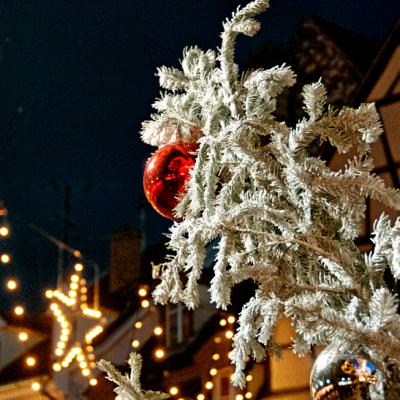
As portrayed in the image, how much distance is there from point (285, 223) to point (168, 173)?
828 mm

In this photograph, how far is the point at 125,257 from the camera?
16797 mm

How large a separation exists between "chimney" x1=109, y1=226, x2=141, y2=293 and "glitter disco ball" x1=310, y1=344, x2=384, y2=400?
46.6 feet

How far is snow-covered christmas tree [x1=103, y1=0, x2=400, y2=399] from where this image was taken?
243 cm

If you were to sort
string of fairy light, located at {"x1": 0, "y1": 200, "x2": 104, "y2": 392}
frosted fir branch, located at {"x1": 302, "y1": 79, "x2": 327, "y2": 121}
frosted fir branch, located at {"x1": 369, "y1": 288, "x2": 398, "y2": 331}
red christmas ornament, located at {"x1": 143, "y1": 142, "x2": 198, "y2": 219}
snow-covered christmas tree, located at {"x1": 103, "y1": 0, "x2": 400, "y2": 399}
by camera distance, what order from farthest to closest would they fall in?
string of fairy light, located at {"x1": 0, "y1": 200, "x2": 104, "y2": 392} → red christmas ornament, located at {"x1": 143, "y1": 142, "x2": 198, "y2": 219} → frosted fir branch, located at {"x1": 302, "y1": 79, "x2": 327, "y2": 121} → snow-covered christmas tree, located at {"x1": 103, "y1": 0, "x2": 400, "y2": 399} → frosted fir branch, located at {"x1": 369, "y1": 288, "x2": 398, "y2": 331}

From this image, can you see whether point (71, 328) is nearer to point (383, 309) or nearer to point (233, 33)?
point (233, 33)

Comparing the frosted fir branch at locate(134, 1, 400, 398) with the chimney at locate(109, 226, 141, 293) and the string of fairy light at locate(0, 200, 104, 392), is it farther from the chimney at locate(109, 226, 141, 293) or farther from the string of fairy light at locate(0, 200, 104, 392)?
the chimney at locate(109, 226, 141, 293)

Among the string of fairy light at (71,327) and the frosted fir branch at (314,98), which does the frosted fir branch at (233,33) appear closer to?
the frosted fir branch at (314,98)

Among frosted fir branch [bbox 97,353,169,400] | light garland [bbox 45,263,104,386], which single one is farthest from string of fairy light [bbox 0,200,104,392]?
frosted fir branch [bbox 97,353,169,400]

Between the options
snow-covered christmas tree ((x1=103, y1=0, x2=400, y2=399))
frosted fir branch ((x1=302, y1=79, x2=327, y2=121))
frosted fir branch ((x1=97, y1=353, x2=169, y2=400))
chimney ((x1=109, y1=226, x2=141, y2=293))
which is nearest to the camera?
snow-covered christmas tree ((x1=103, y1=0, x2=400, y2=399))

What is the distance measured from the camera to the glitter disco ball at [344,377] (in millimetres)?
2447

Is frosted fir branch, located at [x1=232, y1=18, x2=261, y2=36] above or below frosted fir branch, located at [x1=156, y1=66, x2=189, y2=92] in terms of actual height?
Result: above

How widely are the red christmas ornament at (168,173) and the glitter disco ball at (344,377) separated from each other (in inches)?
39.8

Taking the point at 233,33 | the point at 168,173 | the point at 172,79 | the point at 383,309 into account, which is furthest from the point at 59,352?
the point at 383,309

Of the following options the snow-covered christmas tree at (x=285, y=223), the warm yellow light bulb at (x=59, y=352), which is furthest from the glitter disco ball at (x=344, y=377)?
the warm yellow light bulb at (x=59, y=352)
